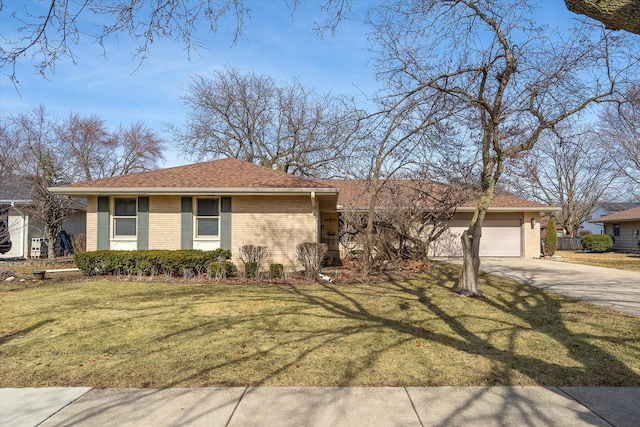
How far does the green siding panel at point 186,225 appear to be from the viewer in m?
14.1

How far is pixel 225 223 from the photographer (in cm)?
1416

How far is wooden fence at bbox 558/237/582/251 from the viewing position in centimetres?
3691

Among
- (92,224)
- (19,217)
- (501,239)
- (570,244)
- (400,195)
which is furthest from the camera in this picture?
(570,244)

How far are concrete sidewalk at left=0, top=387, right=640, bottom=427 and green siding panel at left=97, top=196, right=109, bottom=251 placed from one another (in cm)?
1041

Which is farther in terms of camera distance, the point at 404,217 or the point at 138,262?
the point at 404,217

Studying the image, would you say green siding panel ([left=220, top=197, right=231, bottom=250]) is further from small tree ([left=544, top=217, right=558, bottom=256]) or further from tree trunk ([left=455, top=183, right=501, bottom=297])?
small tree ([left=544, top=217, right=558, bottom=256])

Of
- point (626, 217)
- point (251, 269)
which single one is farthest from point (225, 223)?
point (626, 217)

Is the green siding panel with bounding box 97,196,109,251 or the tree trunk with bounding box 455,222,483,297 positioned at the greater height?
the green siding panel with bounding box 97,196,109,251

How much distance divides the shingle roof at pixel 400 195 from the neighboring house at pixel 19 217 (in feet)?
43.8

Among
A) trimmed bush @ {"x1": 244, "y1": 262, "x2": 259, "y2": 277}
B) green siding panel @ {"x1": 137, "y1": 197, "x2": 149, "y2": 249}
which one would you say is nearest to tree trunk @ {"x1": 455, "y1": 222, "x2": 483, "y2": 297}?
trimmed bush @ {"x1": 244, "y1": 262, "x2": 259, "y2": 277}

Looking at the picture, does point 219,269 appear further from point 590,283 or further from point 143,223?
point 590,283

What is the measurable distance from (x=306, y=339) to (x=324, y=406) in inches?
86.0

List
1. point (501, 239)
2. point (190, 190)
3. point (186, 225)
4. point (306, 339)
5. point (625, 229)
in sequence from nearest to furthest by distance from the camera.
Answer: point (306, 339)
point (190, 190)
point (186, 225)
point (501, 239)
point (625, 229)

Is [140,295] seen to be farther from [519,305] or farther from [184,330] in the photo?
[519,305]
